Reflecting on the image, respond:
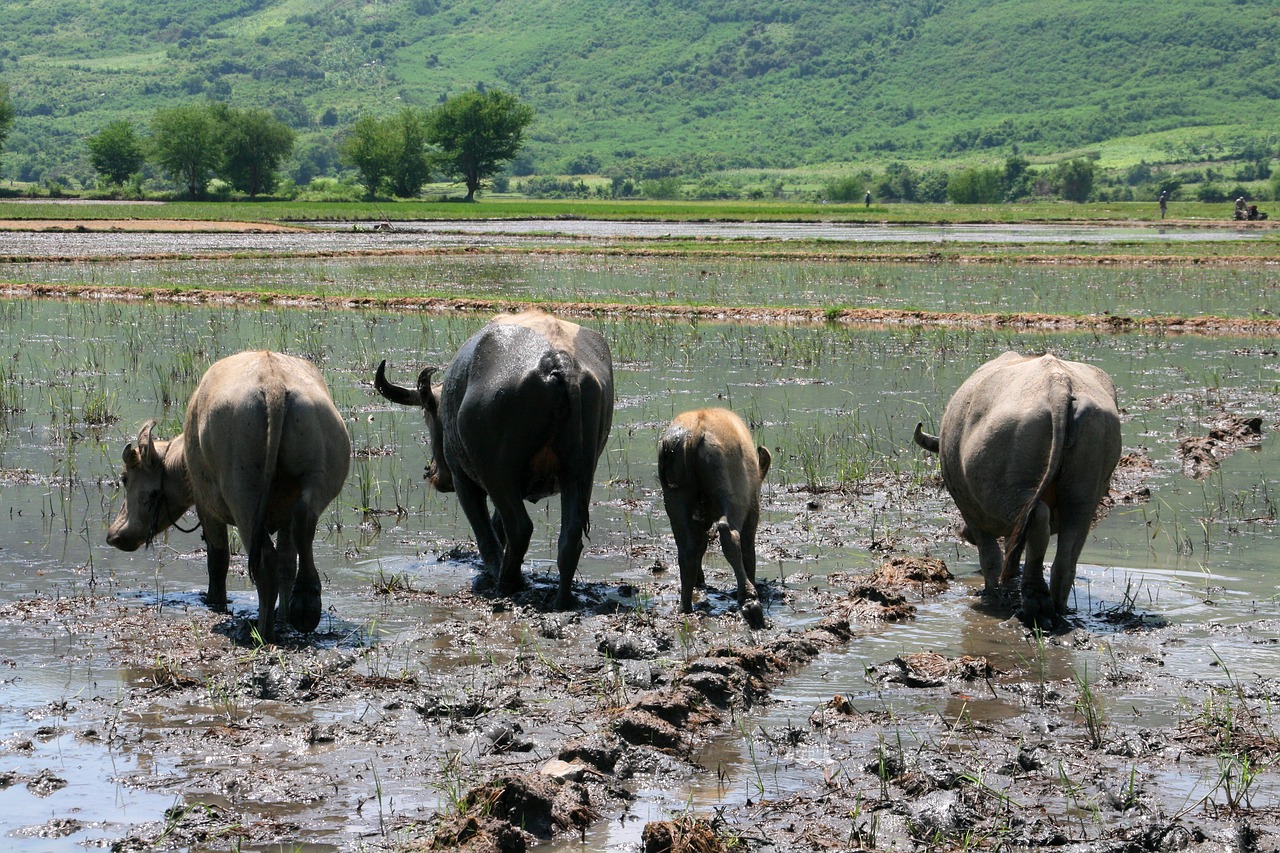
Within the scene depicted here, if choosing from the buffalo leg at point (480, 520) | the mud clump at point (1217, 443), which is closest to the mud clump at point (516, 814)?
the buffalo leg at point (480, 520)

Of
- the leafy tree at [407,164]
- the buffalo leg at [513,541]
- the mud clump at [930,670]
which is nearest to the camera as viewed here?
the mud clump at [930,670]

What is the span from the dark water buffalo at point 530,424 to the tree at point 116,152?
114 meters

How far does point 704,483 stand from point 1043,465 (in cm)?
203

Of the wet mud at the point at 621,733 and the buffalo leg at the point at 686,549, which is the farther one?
the buffalo leg at the point at 686,549

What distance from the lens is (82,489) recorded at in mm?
11570

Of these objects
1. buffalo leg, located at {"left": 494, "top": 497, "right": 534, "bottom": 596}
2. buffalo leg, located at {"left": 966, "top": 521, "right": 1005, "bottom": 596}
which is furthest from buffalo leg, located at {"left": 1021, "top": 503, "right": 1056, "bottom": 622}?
buffalo leg, located at {"left": 494, "top": 497, "right": 534, "bottom": 596}

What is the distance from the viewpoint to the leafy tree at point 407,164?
374 feet

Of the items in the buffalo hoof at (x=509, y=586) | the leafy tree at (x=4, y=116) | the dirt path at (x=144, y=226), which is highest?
the leafy tree at (x=4, y=116)

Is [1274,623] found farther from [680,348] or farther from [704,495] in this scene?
[680,348]

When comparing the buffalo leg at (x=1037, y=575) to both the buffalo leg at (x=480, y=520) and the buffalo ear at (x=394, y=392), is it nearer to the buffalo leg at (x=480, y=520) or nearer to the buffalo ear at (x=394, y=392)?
the buffalo leg at (x=480, y=520)

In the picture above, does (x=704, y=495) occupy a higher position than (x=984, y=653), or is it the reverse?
(x=704, y=495)

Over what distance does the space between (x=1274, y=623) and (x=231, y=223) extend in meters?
55.6

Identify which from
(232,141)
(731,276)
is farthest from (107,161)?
(731,276)

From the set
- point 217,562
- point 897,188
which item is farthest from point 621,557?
point 897,188
